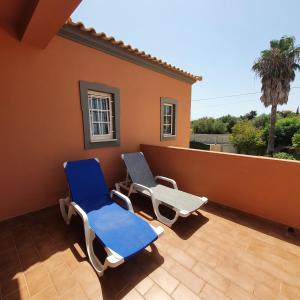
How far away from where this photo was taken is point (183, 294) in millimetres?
1599

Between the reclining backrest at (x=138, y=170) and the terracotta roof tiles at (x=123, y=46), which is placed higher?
the terracotta roof tiles at (x=123, y=46)

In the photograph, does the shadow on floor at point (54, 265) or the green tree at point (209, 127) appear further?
the green tree at point (209, 127)

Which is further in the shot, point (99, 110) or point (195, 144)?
point (195, 144)

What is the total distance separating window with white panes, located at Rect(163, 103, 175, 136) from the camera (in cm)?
611

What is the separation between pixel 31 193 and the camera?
3.12m

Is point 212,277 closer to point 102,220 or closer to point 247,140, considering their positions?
point 102,220

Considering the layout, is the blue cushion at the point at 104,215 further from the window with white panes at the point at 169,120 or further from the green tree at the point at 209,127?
the green tree at the point at 209,127

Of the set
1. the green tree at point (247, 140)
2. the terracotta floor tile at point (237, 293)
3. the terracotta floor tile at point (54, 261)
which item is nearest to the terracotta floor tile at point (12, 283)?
the terracotta floor tile at point (54, 261)

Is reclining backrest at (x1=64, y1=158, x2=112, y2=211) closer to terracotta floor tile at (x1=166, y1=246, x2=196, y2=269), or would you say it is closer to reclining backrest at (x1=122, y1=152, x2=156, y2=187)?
reclining backrest at (x1=122, y1=152, x2=156, y2=187)

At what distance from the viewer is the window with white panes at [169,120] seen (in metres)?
6.11

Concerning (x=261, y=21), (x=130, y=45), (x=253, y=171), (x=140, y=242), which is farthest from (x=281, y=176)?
(x=261, y=21)

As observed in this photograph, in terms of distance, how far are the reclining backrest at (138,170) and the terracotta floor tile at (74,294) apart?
2.21 m

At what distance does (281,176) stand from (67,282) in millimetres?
3432

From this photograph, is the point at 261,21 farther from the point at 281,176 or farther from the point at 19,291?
the point at 19,291
